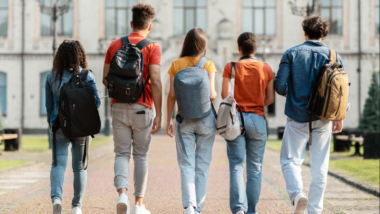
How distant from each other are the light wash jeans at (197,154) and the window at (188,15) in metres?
25.7

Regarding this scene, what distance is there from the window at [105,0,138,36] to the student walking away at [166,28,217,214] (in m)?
26.3

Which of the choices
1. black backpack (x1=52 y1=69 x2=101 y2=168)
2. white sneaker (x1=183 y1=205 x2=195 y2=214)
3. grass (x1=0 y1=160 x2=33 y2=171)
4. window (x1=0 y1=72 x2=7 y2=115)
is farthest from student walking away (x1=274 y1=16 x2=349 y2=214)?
window (x1=0 y1=72 x2=7 y2=115)

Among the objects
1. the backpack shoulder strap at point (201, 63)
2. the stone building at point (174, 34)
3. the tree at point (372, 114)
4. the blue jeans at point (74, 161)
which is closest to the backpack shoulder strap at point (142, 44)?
the backpack shoulder strap at point (201, 63)

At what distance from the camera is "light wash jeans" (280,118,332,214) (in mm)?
4379

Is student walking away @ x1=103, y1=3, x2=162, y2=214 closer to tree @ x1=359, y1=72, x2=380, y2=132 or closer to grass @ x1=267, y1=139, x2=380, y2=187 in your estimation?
grass @ x1=267, y1=139, x2=380, y2=187

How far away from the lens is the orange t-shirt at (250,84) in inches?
181

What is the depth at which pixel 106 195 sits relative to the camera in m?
6.79

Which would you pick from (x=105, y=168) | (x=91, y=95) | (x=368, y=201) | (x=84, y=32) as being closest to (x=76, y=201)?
(x=91, y=95)

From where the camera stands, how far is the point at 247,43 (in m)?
4.66

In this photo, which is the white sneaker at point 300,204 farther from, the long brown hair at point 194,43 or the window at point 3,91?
the window at point 3,91

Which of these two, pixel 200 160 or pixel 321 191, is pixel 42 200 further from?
pixel 321 191

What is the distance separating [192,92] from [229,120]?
17.4 inches

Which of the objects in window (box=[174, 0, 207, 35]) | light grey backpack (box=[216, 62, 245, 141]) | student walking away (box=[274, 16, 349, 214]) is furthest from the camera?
window (box=[174, 0, 207, 35])

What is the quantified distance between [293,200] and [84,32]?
89.7ft
